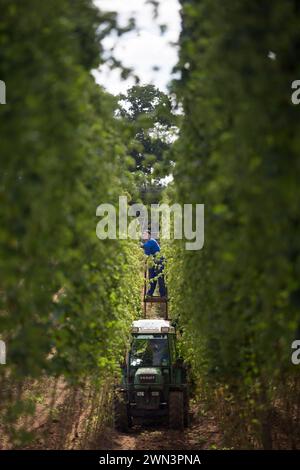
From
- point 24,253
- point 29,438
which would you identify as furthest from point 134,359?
point 24,253

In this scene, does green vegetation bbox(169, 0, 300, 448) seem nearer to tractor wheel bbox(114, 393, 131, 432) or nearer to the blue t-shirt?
tractor wheel bbox(114, 393, 131, 432)

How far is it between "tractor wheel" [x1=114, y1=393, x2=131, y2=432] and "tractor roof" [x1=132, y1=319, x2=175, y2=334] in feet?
3.47

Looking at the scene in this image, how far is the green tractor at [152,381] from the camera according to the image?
469 inches

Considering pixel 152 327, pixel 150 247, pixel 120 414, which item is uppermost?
pixel 150 247

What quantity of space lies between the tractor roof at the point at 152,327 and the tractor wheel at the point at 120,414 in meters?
1.06

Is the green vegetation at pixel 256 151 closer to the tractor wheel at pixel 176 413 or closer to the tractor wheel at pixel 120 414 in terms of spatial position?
the tractor wheel at pixel 176 413

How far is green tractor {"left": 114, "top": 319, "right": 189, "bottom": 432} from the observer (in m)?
11.9

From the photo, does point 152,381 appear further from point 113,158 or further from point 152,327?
point 113,158

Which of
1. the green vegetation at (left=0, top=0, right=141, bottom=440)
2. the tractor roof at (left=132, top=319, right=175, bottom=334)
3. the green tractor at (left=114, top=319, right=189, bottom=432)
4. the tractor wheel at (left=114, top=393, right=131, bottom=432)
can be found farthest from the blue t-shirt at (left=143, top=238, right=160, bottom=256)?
the green vegetation at (left=0, top=0, right=141, bottom=440)

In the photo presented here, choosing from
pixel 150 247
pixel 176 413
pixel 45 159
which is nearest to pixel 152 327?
pixel 176 413

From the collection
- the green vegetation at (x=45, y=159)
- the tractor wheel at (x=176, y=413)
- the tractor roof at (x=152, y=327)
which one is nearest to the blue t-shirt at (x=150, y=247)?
the tractor roof at (x=152, y=327)

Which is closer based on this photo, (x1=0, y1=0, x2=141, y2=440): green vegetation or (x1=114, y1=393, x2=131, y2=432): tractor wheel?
(x1=0, y1=0, x2=141, y2=440): green vegetation

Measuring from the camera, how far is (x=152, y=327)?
1238 centimetres

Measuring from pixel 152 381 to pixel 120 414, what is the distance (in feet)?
2.27
